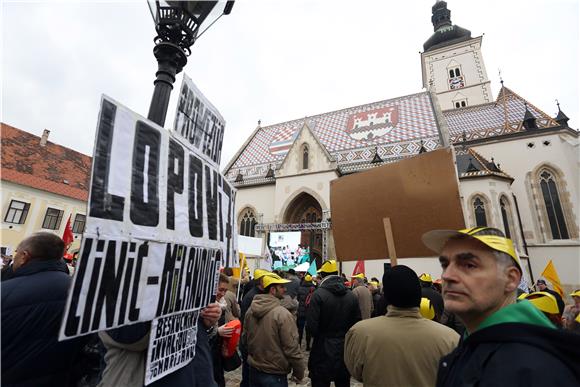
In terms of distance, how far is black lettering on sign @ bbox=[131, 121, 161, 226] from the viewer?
1.39 metres

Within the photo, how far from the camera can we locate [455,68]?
34.2 meters

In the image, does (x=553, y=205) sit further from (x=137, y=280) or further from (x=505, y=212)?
(x=137, y=280)

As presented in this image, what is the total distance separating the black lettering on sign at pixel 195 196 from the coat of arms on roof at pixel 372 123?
19.8 metres

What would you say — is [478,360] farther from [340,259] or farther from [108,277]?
[340,259]

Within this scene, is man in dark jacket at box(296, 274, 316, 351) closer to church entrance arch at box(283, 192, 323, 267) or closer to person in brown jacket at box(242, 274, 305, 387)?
person in brown jacket at box(242, 274, 305, 387)

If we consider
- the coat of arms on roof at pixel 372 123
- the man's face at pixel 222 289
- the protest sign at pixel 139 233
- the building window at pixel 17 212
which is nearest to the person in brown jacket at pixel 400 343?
the protest sign at pixel 139 233

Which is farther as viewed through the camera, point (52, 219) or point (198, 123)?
point (52, 219)

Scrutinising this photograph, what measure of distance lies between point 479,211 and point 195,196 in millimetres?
16914

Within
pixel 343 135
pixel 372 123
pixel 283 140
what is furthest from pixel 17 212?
pixel 372 123

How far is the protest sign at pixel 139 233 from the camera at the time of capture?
113cm

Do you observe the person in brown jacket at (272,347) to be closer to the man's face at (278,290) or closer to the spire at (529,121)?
the man's face at (278,290)

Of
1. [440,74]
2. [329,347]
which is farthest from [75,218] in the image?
[440,74]

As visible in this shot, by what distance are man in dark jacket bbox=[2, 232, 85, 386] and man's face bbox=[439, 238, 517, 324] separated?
216 cm

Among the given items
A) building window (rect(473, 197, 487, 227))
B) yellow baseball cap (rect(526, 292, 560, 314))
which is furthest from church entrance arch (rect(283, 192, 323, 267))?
yellow baseball cap (rect(526, 292, 560, 314))
